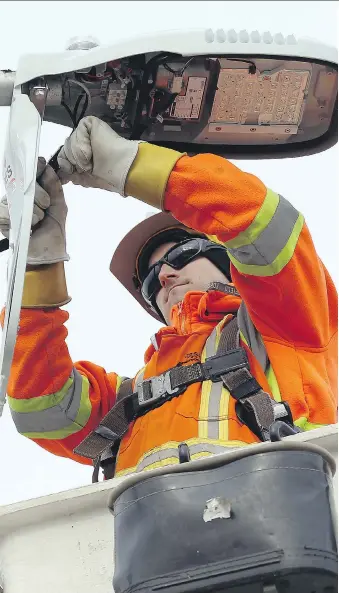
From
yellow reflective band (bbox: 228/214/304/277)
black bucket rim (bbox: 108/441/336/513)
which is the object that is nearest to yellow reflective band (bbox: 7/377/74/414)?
yellow reflective band (bbox: 228/214/304/277)

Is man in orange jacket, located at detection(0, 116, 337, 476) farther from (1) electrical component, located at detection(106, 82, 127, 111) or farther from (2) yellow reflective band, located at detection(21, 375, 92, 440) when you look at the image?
(1) electrical component, located at detection(106, 82, 127, 111)

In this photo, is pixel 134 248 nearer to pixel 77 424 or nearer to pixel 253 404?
pixel 77 424

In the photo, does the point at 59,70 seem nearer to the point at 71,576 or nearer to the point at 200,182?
the point at 200,182

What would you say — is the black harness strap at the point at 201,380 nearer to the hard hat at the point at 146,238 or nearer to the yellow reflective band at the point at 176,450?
the yellow reflective band at the point at 176,450

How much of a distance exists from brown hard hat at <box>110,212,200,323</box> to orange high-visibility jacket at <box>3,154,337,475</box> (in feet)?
2.37

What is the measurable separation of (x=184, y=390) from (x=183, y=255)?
97 centimetres

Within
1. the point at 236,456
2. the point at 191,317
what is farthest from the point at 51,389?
the point at 236,456

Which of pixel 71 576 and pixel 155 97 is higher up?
pixel 155 97

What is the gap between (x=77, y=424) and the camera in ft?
14.8

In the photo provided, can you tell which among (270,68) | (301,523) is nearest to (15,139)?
(270,68)

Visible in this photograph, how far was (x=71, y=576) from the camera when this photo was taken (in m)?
3.30

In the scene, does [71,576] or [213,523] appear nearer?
[213,523]

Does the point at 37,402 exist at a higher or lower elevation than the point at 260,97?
lower

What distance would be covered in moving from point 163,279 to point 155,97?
3.66 feet
